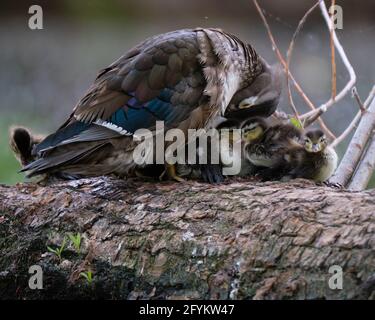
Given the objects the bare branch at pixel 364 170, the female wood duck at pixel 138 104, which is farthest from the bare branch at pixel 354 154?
the female wood duck at pixel 138 104

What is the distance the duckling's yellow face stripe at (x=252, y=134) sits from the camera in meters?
3.23

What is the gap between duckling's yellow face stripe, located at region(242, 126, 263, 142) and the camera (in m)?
3.23

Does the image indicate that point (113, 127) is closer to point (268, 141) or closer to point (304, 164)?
point (268, 141)

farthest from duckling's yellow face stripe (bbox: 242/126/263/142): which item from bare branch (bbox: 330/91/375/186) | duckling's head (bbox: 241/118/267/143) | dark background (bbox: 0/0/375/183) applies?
dark background (bbox: 0/0/375/183)

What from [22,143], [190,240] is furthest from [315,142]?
[22,143]

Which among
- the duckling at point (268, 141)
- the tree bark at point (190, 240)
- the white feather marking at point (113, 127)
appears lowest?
the tree bark at point (190, 240)

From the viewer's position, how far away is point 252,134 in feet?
10.6

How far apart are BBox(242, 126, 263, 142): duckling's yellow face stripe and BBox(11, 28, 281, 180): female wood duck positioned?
0.15 meters

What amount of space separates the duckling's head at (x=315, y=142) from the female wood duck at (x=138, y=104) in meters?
0.36

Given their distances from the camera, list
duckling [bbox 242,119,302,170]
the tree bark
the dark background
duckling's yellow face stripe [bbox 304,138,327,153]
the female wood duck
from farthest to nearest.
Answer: the dark background < duckling [bbox 242,119,302,170] < duckling's yellow face stripe [bbox 304,138,327,153] < the female wood duck < the tree bark

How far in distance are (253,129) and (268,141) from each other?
83mm

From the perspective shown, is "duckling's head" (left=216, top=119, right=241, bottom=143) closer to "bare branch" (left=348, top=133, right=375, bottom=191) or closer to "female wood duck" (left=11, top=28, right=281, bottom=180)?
"female wood duck" (left=11, top=28, right=281, bottom=180)

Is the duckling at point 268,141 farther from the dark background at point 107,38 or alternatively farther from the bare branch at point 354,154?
the dark background at point 107,38
